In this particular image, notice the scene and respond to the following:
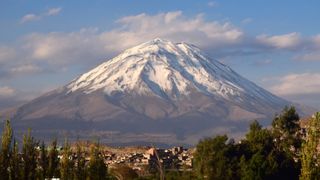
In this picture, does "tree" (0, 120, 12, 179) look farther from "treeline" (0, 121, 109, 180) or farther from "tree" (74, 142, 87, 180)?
"tree" (74, 142, 87, 180)

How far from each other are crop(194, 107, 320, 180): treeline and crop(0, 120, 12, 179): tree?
33795mm

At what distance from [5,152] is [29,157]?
284 centimetres

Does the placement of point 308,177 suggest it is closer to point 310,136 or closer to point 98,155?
point 310,136

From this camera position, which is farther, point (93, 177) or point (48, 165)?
point (93, 177)

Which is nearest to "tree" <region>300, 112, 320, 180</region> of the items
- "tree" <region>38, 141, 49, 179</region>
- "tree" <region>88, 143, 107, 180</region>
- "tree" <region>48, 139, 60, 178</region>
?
"tree" <region>48, 139, 60, 178</region>

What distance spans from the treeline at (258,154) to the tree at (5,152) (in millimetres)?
33795

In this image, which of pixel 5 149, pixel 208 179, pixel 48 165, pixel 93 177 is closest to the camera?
pixel 5 149

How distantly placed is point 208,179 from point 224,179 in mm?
1603

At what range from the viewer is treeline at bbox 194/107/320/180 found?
75.3 m

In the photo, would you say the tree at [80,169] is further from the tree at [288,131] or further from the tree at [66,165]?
the tree at [288,131]

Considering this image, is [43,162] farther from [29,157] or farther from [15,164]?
[15,164]

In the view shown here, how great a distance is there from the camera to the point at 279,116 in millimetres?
80562

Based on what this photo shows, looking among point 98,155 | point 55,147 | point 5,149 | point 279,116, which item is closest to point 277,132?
point 279,116

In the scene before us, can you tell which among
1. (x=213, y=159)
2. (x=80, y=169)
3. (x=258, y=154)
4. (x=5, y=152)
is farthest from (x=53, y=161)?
(x=258, y=154)
